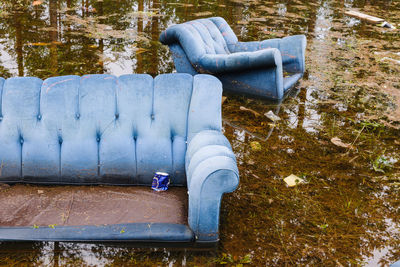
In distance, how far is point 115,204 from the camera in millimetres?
2605

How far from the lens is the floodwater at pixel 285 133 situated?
8.64 feet

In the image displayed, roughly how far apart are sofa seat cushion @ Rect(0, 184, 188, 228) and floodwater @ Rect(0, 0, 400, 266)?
0.66 feet

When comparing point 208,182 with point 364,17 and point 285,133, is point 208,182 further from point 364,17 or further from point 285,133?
point 364,17

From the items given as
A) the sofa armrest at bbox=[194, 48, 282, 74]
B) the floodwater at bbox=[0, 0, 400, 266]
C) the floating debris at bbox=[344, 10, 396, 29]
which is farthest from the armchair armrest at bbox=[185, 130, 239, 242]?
the floating debris at bbox=[344, 10, 396, 29]

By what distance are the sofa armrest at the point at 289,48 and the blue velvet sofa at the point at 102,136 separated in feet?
9.02

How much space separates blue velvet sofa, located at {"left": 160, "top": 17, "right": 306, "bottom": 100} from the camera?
4.75 m

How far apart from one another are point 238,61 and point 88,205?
9.24 feet

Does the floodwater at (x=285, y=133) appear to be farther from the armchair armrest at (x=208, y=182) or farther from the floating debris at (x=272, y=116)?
the armchair armrest at (x=208, y=182)

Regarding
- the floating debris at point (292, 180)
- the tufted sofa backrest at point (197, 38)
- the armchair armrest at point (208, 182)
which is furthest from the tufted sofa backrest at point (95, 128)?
the tufted sofa backrest at point (197, 38)

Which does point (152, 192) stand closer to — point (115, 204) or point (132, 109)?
point (115, 204)

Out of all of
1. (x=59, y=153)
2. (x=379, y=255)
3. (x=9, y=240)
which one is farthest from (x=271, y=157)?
(x=9, y=240)

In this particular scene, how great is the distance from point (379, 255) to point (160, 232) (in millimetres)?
1503

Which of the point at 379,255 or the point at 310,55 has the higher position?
the point at 310,55

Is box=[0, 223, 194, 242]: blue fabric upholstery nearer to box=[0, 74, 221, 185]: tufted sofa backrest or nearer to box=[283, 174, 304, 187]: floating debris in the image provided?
box=[0, 74, 221, 185]: tufted sofa backrest
